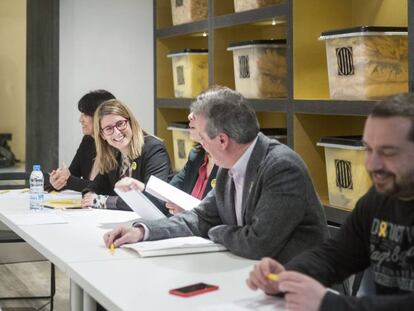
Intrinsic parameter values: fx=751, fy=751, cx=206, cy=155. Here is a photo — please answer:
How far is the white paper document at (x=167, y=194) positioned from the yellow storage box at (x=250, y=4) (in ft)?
4.01

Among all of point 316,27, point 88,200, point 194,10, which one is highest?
point 194,10

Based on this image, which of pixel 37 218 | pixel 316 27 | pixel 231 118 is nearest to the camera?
pixel 231 118

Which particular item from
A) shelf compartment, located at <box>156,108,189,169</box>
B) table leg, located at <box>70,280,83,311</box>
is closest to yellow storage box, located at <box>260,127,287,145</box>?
shelf compartment, located at <box>156,108,189,169</box>

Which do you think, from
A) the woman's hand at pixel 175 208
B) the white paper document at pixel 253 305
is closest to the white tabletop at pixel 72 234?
the woman's hand at pixel 175 208

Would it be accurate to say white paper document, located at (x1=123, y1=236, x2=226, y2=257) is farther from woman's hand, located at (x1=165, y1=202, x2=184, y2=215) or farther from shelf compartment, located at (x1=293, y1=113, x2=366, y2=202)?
shelf compartment, located at (x1=293, y1=113, x2=366, y2=202)

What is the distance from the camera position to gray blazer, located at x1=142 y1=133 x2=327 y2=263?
7.96ft

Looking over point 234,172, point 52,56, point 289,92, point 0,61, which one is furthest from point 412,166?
point 0,61

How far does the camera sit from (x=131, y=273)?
228 centimetres

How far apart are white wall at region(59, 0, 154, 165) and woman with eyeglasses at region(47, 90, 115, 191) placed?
0.67 meters

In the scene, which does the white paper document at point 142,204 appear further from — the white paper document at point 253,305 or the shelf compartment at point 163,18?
the shelf compartment at point 163,18

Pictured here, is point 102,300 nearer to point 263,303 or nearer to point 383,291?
point 263,303

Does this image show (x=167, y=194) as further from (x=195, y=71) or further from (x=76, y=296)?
(x=195, y=71)

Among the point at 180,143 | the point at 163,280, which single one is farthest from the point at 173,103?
the point at 163,280

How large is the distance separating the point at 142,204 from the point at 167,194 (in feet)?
0.37
